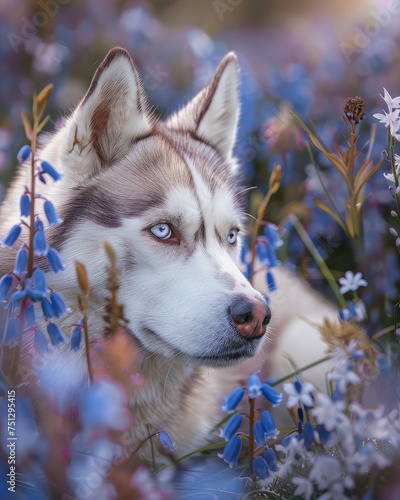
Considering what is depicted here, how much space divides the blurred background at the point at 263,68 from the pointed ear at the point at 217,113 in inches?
5.4

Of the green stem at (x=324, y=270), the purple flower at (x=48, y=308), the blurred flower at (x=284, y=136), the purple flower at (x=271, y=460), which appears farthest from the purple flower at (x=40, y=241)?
the blurred flower at (x=284, y=136)

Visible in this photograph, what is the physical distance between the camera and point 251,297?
149cm

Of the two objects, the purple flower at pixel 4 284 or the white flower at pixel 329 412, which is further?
the purple flower at pixel 4 284

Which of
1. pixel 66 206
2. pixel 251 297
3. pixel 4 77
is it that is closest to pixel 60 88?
pixel 4 77

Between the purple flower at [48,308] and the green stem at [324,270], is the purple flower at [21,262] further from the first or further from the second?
the green stem at [324,270]

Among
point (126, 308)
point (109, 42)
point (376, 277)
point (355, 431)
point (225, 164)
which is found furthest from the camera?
point (109, 42)

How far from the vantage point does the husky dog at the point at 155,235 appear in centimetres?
153

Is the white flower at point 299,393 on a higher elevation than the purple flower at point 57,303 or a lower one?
Result: lower

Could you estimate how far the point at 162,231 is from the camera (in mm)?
1647

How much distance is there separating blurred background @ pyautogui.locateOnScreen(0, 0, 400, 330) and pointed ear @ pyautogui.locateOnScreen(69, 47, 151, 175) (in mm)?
151

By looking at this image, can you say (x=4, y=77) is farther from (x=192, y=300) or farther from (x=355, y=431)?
(x=355, y=431)

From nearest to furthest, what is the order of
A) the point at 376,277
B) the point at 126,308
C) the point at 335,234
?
the point at 126,308 → the point at 376,277 → the point at 335,234

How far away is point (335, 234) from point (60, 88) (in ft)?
4.08

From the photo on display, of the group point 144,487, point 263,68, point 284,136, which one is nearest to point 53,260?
point 144,487
